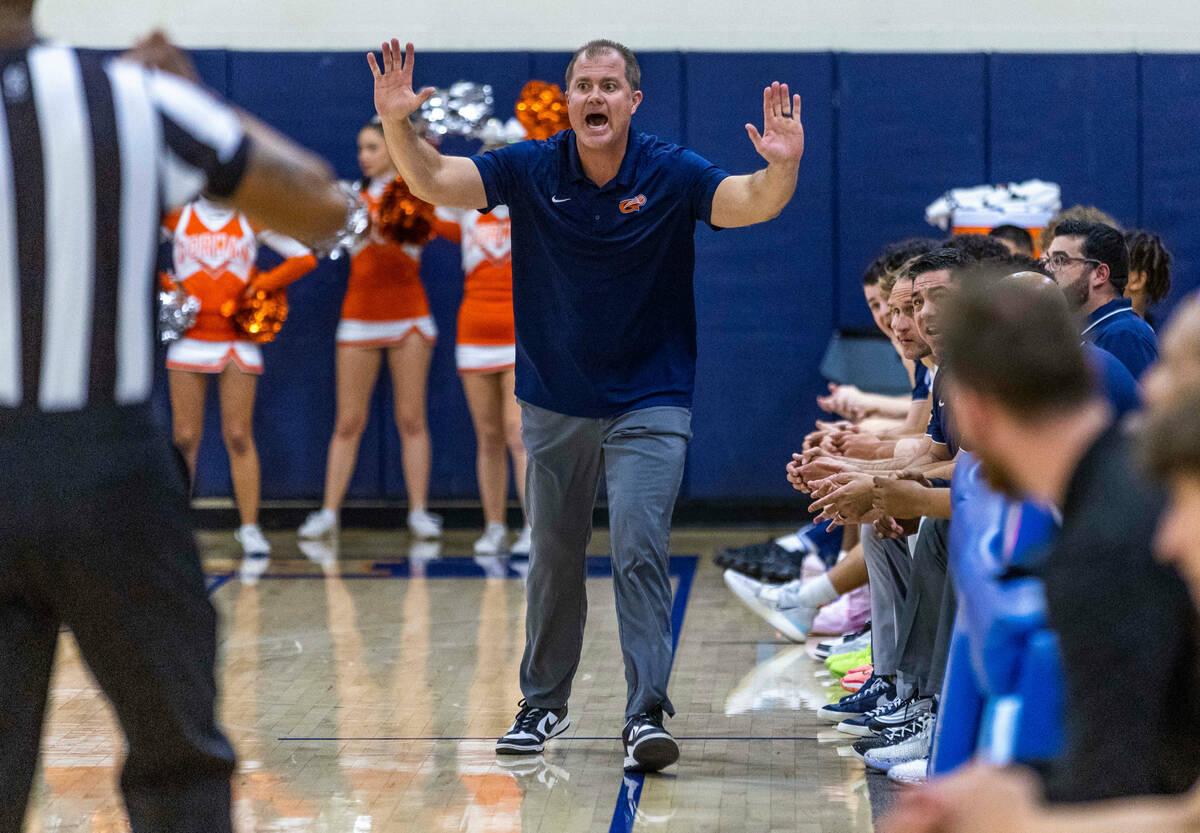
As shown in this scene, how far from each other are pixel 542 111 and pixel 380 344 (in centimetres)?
155

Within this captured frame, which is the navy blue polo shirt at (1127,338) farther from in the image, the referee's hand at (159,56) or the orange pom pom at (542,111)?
the orange pom pom at (542,111)

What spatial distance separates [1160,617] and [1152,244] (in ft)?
12.0

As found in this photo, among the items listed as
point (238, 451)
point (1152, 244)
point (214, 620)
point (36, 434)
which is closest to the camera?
point (36, 434)

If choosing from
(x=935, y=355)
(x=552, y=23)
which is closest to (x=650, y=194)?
(x=935, y=355)

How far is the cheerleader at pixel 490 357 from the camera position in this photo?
25.1 ft

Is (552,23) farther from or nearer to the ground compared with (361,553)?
farther from the ground

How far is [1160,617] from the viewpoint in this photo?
5.66 feet

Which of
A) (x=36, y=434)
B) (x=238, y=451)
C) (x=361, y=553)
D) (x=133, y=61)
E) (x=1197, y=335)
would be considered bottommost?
(x=361, y=553)

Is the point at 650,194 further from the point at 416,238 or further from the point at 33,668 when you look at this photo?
the point at 416,238

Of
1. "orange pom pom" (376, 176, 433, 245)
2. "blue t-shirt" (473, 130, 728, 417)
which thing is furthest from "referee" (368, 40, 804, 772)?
"orange pom pom" (376, 176, 433, 245)

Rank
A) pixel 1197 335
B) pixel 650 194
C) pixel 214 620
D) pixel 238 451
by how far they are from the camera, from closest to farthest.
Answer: pixel 1197 335
pixel 214 620
pixel 650 194
pixel 238 451

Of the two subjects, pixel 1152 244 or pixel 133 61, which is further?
pixel 1152 244

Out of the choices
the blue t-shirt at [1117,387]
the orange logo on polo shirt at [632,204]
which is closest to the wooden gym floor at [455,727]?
the blue t-shirt at [1117,387]

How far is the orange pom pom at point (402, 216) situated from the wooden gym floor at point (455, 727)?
1.83m
